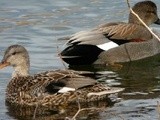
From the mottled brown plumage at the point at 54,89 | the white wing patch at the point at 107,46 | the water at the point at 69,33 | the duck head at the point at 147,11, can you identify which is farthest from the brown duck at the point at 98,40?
the mottled brown plumage at the point at 54,89

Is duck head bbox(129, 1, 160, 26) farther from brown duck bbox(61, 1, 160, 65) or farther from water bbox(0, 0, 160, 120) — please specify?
water bbox(0, 0, 160, 120)

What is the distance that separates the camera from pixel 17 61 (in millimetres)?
10367

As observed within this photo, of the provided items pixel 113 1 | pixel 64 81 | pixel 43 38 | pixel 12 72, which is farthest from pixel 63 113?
pixel 113 1

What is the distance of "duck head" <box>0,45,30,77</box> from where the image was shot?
1030 centimetres

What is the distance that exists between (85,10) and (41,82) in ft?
17.3

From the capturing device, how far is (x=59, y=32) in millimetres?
13570

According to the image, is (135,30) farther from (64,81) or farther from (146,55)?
(64,81)

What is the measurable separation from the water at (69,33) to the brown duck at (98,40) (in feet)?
0.75

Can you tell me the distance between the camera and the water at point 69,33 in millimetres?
9395

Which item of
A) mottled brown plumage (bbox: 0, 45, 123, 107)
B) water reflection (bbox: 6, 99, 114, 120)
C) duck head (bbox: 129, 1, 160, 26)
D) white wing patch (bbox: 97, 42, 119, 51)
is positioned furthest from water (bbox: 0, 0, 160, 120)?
duck head (bbox: 129, 1, 160, 26)

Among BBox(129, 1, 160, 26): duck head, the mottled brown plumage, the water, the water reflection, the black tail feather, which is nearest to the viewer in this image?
the water reflection

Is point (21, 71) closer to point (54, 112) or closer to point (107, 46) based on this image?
point (54, 112)

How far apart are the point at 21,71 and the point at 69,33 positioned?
3.29 metres

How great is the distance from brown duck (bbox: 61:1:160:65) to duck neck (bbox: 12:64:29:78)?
1750 mm
